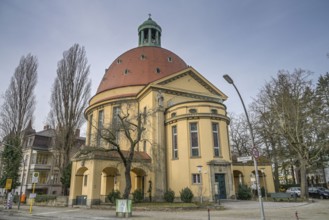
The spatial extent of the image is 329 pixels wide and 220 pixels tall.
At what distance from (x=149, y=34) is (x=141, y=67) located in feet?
34.5

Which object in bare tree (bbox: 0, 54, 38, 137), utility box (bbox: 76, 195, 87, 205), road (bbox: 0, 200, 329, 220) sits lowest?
road (bbox: 0, 200, 329, 220)

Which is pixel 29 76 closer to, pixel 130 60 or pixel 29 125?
pixel 29 125

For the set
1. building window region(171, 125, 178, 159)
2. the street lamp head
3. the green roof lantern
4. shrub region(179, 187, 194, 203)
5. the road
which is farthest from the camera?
the green roof lantern

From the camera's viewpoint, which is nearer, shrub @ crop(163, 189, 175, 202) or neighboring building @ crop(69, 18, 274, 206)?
shrub @ crop(163, 189, 175, 202)

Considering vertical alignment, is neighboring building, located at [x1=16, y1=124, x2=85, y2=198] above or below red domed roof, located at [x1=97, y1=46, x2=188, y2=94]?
below

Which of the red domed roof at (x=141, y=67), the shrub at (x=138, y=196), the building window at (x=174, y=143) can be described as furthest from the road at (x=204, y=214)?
Result: the red domed roof at (x=141, y=67)

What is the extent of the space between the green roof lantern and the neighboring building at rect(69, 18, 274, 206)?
1160 centimetres

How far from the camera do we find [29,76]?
3350 centimetres

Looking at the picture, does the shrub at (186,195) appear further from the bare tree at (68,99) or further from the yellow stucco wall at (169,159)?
the bare tree at (68,99)

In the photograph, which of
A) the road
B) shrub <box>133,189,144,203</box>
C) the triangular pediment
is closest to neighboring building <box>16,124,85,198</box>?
the triangular pediment

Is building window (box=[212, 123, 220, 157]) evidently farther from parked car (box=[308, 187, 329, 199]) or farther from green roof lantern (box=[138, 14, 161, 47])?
green roof lantern (box=[138, 14, 161, 47])

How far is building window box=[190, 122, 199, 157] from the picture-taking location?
2478 cm

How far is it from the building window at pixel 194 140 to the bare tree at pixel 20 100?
72.7 feet

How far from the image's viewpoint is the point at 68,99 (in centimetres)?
3000
